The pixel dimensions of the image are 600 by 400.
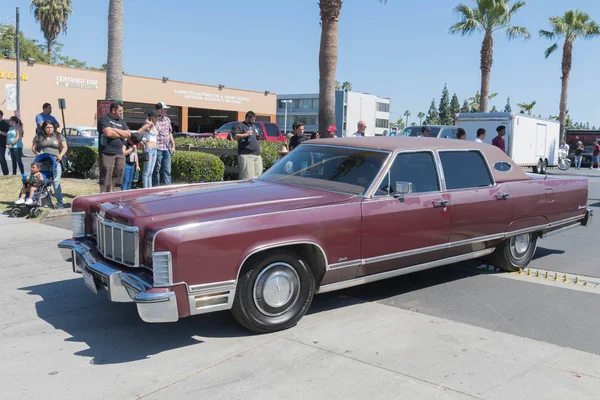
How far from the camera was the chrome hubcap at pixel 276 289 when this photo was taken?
14.9 feet

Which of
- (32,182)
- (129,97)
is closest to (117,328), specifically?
(32,182)

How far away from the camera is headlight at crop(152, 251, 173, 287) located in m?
4.05

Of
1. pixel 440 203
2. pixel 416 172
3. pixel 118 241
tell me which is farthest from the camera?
pixel 416 172

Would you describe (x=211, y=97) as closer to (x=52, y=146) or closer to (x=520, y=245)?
(x=52, y=146)

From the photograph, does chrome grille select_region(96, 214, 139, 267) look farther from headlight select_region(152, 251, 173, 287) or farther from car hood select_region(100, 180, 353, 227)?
headlight select_region(152, 251, 173, 287)

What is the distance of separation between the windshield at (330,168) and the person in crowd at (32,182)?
5331mm

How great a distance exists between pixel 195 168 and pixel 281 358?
8.57m

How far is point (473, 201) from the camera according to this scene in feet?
19.6

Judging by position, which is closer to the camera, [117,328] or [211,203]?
[211,203]

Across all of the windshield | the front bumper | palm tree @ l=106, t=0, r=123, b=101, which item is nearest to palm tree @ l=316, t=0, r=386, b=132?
palm tree @ l=106, t=0, r=123, b=101

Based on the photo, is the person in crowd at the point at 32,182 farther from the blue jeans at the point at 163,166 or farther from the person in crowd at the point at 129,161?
the blue jeans at the point at 163,166

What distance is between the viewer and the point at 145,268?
4.39m

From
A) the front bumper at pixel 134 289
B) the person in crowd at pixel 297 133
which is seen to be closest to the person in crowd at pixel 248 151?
the person in crowd at pixel 297 133

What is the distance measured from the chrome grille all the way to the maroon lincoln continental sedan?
0.02 metres
